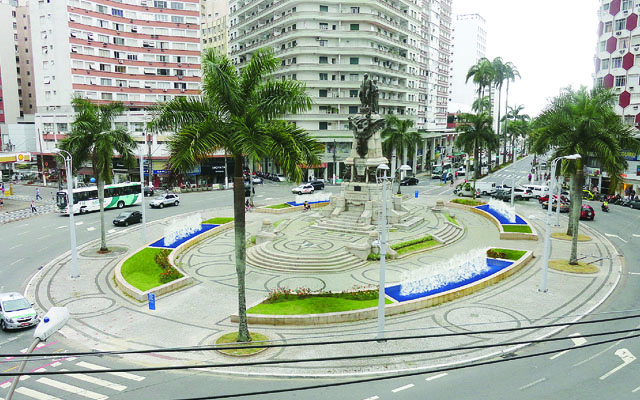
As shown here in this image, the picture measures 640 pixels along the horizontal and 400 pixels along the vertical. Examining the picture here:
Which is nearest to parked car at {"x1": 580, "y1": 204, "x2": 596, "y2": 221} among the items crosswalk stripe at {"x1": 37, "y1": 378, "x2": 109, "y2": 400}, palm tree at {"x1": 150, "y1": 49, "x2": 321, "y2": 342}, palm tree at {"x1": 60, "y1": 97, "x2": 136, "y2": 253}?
palm tree at {"x1": 150, "y1": 49, "x2": 321, "y2": 342}

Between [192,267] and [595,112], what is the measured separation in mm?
25808

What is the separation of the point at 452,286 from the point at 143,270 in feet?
57.8

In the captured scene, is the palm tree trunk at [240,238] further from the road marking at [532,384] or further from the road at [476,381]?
the road marking at [532,384]

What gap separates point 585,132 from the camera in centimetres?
2681

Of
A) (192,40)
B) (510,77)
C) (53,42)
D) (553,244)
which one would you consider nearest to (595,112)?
(553,244)

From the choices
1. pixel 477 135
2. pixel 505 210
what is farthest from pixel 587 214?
pixel 477 135

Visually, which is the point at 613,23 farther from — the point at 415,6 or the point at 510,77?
the point at 415,6

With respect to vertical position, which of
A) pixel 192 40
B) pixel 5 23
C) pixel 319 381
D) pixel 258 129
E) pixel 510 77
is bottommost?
pixel 319 381

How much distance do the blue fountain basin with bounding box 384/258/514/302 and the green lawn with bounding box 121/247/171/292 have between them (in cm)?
1232

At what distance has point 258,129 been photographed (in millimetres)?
16125

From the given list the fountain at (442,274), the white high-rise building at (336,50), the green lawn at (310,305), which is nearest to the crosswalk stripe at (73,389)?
the green lawn at (310,305)

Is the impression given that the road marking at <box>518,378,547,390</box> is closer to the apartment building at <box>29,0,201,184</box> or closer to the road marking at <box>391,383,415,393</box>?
A: the road marking at <box>391,383,415,393</box>

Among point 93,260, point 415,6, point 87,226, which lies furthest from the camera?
point 415,6

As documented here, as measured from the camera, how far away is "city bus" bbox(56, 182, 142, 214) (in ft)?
154
